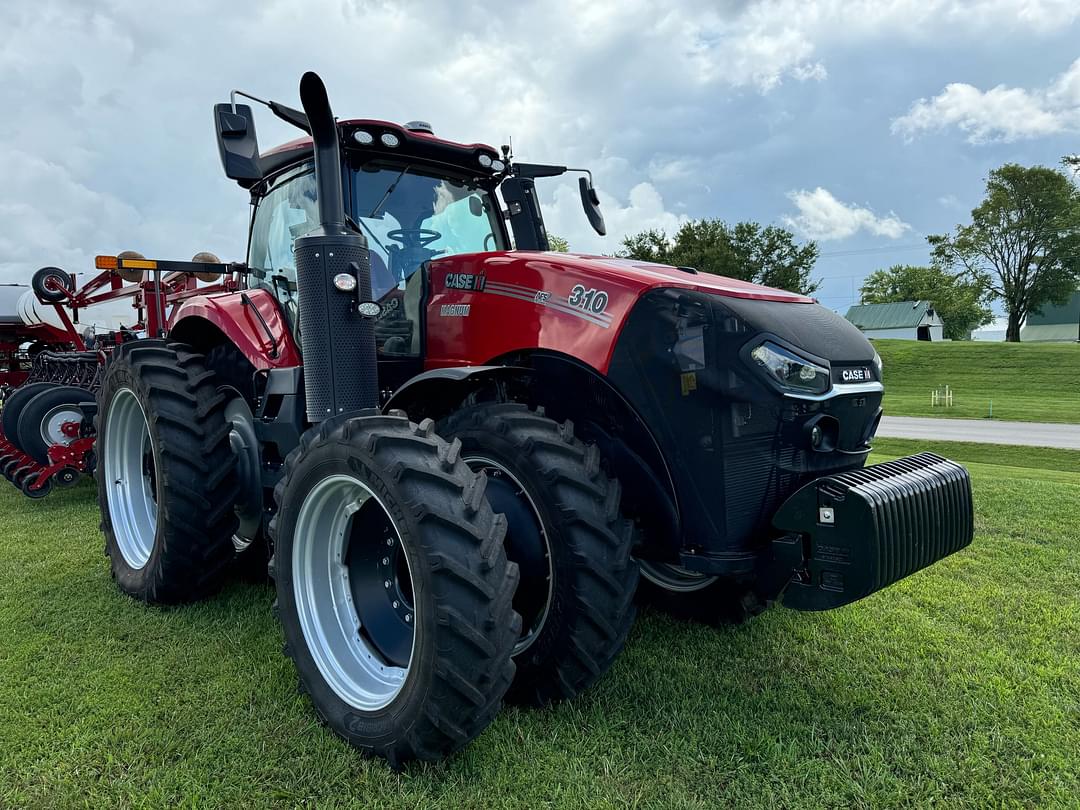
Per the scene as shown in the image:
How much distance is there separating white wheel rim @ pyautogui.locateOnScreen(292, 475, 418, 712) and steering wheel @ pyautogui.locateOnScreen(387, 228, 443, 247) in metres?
1.45

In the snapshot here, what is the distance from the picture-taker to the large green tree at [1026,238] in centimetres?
4216

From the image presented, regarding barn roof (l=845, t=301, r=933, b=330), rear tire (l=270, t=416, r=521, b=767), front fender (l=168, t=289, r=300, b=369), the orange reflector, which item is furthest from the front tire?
barn roof (l=845, t=301, r=933, b=330)

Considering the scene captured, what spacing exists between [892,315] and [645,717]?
6462 centimetres

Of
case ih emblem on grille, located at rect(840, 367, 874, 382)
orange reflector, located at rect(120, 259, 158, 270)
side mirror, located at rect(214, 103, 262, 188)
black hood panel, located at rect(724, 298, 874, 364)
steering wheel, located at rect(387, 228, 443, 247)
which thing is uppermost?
side mirror, located at rect(214, 103, 262, 188)

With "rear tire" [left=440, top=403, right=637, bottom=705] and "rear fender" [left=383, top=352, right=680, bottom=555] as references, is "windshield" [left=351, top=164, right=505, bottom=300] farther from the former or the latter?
"rear tire" [left=440, top=403, right=637, bottom=705]

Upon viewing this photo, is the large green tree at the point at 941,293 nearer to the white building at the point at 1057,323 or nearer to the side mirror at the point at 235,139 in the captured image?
the white building at the point at 1057,323

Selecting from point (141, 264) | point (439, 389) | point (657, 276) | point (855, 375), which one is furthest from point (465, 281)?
point (141, 264)

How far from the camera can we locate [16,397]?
289 inches

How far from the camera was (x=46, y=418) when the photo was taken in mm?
6871

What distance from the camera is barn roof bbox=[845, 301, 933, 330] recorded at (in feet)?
189

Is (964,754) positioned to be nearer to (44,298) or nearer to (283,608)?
(283,608)

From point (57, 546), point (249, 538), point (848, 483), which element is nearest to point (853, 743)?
point (848, 483)

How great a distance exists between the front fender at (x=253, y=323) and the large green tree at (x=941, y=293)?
49.1 m

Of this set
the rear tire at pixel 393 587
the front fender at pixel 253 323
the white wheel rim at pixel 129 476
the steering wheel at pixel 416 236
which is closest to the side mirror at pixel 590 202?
the steering wheel at pixel 416 236
